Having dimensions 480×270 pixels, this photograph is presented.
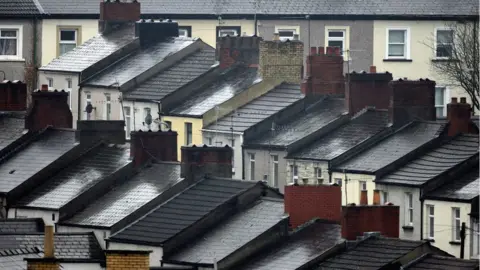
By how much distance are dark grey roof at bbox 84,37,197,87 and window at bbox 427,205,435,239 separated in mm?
21829

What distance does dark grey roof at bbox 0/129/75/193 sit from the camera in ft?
269

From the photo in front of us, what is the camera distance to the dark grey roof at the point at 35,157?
269 ft

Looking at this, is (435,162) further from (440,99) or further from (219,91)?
(440,99)

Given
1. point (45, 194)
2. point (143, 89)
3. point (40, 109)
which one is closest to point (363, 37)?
point (143, 89)

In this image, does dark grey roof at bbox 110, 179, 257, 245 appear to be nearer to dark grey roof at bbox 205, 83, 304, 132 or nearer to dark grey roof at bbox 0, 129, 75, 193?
dark grey roof at bbox 0, 129, 75, 193

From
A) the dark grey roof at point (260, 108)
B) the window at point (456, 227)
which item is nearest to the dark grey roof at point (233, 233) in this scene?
the window at point (456, 227)

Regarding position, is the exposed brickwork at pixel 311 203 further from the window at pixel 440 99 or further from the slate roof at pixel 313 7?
the slate roof at pixel 313 7

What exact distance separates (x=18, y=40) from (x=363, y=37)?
13.9 m

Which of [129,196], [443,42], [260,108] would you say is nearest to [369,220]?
[129,196]

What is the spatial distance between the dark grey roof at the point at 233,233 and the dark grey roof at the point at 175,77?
23.0m

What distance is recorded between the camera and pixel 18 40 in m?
110

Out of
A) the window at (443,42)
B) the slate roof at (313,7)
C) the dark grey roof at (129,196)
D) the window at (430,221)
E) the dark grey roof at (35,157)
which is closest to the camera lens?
the dark grey roof at (129,196)

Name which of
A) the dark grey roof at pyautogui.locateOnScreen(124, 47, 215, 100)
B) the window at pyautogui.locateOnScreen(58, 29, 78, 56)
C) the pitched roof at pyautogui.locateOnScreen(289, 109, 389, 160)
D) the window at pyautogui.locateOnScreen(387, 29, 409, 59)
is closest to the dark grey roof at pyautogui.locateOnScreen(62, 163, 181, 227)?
the pitched roof at pyautogui.locateOnScreen(289, 109, 389, 160)

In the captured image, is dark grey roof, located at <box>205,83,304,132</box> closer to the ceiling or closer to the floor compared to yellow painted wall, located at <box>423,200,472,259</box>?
closer to the ceiling
